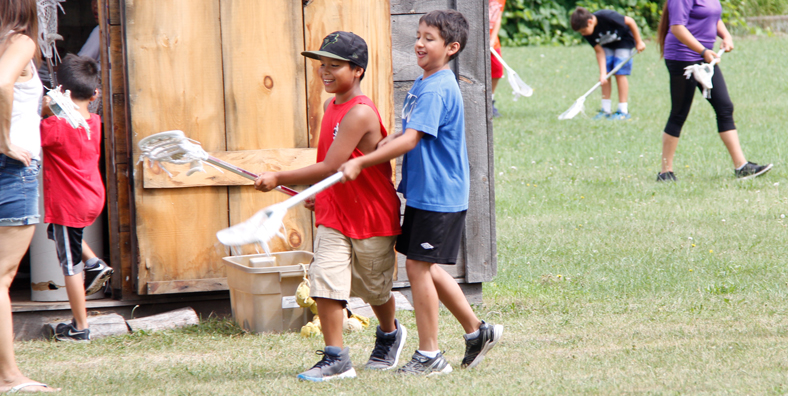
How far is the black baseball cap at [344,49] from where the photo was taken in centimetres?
334

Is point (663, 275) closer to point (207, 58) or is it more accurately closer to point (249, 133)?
point (249, 133)

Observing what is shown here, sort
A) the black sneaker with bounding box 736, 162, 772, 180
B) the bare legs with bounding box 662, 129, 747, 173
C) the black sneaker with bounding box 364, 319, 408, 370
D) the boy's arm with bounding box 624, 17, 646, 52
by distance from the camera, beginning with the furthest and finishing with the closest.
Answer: the boy's arm with bounding box 624, 17, 646, 52
the black sneaker with bounding box 736, 162, 772, 180
the bare legs with bounding box 662, 129, 747, 173
the black sneaker with bounding box 364, 319, 408, 370

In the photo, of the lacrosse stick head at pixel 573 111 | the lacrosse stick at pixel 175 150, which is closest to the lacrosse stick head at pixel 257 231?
the lacrosse stick at pixel 175 150

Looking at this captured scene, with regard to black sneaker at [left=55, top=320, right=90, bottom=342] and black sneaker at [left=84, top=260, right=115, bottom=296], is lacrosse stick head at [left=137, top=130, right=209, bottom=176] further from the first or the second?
black sneaker at [left=55, top=320, right=90, bottom=342]

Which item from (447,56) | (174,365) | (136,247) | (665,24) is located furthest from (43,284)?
(665,24)

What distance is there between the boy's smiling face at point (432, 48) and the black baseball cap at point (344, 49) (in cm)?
24

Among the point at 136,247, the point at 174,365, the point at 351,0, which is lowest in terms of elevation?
the point at 174,365

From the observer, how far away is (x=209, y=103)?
4.42 m

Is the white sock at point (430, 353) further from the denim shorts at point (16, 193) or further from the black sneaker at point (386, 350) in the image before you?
the denim shorts at point (16, 193)

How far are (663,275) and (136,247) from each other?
122 inches

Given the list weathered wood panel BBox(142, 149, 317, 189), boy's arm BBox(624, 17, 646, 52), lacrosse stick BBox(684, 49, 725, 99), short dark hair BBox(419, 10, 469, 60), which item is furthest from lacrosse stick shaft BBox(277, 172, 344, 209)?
boy's arm BBox(624, 17, 646, 52)

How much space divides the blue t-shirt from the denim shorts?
1.52 metres

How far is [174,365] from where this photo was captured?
150 inches

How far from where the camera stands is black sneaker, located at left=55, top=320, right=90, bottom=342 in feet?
14.1
